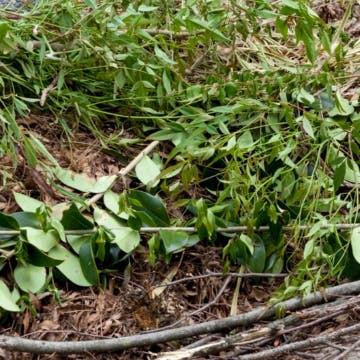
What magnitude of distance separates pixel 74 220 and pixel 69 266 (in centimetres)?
11

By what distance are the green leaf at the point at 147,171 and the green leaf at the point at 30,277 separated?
1.27 ft

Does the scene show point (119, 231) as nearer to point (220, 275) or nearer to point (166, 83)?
point (220, 275)

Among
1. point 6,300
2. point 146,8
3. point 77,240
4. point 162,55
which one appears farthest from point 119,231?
point 146,8

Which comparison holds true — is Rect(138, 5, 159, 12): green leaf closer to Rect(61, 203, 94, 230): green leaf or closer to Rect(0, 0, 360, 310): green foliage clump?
Rect(0, 0, 360, 310): green foliage clump

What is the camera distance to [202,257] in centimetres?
192

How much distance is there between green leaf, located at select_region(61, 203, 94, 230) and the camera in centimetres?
182

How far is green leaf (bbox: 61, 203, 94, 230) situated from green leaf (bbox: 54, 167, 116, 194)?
14 cm

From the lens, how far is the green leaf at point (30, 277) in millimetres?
1721

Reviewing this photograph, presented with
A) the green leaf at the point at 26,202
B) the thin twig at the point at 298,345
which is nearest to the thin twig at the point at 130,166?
the green leaf at the point at 26,202

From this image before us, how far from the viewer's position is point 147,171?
2020 mm

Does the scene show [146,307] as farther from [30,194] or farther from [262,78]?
[262,78]

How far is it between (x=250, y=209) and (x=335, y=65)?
751 millimetres

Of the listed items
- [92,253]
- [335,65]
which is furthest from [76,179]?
[335,65]

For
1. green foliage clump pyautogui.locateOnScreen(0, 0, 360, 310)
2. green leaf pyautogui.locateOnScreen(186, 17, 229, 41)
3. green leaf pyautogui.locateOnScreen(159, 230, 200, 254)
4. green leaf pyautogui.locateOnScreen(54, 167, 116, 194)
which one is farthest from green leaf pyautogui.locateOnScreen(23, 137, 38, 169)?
green leaf pyautogui.locateOnScreen(186, 17, 229, 41)
